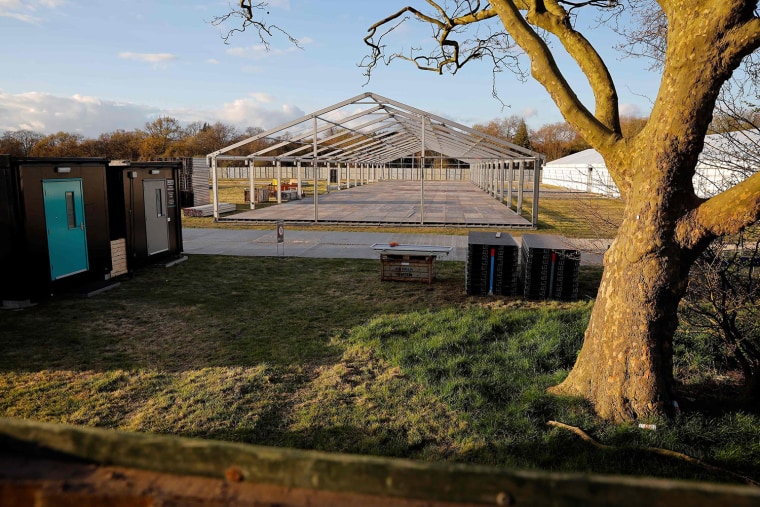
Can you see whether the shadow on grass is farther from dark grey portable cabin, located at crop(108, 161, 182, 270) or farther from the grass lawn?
dark grey portable cabin, located at crop(108, 161, 182, 270)

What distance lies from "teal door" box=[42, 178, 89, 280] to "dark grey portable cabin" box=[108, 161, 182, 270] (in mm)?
1143

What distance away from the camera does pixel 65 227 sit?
9352 mm

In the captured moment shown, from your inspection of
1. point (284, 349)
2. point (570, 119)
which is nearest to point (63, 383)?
point (284, 349)

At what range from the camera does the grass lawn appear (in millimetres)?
4414

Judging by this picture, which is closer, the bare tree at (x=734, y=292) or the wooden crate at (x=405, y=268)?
the bare tree at (x=734, y=292)

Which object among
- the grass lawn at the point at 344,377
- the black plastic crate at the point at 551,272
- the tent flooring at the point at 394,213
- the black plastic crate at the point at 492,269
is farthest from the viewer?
the tent flooring at the point at 394,213

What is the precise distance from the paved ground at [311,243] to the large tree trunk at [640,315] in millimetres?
8191

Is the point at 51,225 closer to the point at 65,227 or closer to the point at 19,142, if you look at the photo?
the point at 65,227

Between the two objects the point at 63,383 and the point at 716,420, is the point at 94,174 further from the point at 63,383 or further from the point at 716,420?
the point at 716,420

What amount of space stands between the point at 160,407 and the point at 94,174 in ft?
21.7

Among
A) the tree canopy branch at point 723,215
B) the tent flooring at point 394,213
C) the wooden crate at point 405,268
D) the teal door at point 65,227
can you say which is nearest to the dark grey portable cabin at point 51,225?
the teal door at point 65,227

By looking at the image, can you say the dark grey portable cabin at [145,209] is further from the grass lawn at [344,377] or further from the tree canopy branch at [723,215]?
the tree canopy branch at [723,215]

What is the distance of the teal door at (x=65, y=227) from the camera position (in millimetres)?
9039

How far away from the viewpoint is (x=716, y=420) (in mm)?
4684
